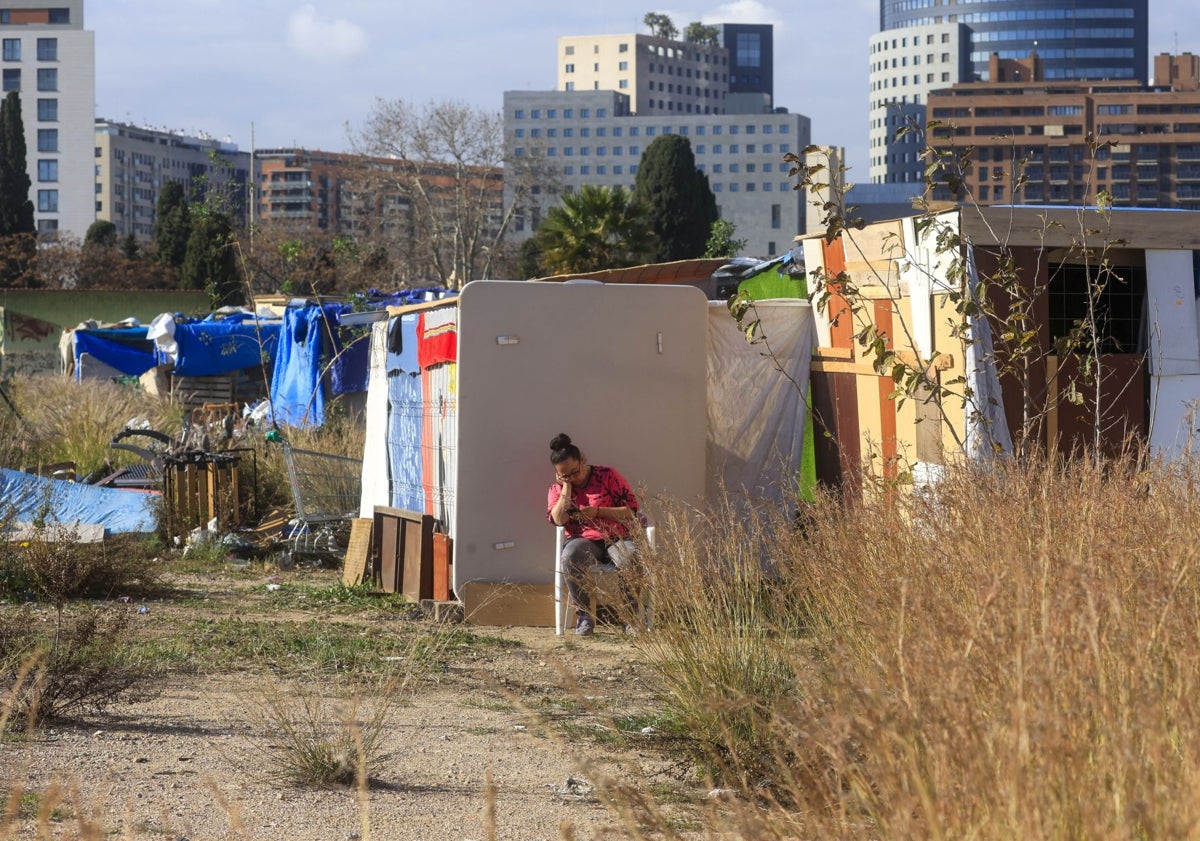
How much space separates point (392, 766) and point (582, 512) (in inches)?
135

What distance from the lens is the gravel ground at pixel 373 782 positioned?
4.57 metres

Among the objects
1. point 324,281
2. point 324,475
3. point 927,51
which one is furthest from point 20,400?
point 927,51

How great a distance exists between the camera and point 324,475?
1173 cm

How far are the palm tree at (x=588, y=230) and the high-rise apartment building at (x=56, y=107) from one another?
77681mm

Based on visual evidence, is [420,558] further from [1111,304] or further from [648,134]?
[648,134]

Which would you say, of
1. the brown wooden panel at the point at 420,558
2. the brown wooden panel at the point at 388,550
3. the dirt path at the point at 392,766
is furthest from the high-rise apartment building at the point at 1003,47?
the dirt path at the point at 392,766

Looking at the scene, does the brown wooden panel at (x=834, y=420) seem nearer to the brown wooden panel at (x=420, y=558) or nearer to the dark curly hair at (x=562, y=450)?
the dark curly hair at (x=562, y=450)

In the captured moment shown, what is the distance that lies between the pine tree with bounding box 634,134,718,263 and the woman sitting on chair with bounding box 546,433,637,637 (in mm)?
55118

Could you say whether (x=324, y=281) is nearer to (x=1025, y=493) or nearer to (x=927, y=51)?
(x=1025, y=493)

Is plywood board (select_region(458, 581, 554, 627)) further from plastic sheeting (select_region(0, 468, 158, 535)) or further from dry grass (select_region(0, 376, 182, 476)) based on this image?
dry grass (select_region(0, 376, 182, 476))

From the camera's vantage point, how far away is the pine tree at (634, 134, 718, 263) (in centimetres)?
6450

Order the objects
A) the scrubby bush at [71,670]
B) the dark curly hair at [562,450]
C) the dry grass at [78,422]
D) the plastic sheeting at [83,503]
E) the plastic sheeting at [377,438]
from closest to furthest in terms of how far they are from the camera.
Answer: the scrubby bush at [71,670]
the dark curly hair at [562,450]
the plastic sheeting at [83,503]
the plastic sheeting at [377,438]
the dry grass at [78,422]

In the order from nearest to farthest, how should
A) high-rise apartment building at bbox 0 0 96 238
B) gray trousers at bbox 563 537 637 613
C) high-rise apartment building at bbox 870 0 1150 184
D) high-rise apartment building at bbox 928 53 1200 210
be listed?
1. gray trousers at bbox 563 537 637 613
2. high-rise apartment building at bbox 0 0 96 238
3. high-rise apartment building at bbox 928 53 1200 210
4. high-rise apartment building at bbox 870 0 1150 184

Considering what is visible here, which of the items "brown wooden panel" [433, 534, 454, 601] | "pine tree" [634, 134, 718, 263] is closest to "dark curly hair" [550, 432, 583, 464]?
"brown wooden panel" [433, 534, 454, 601]
